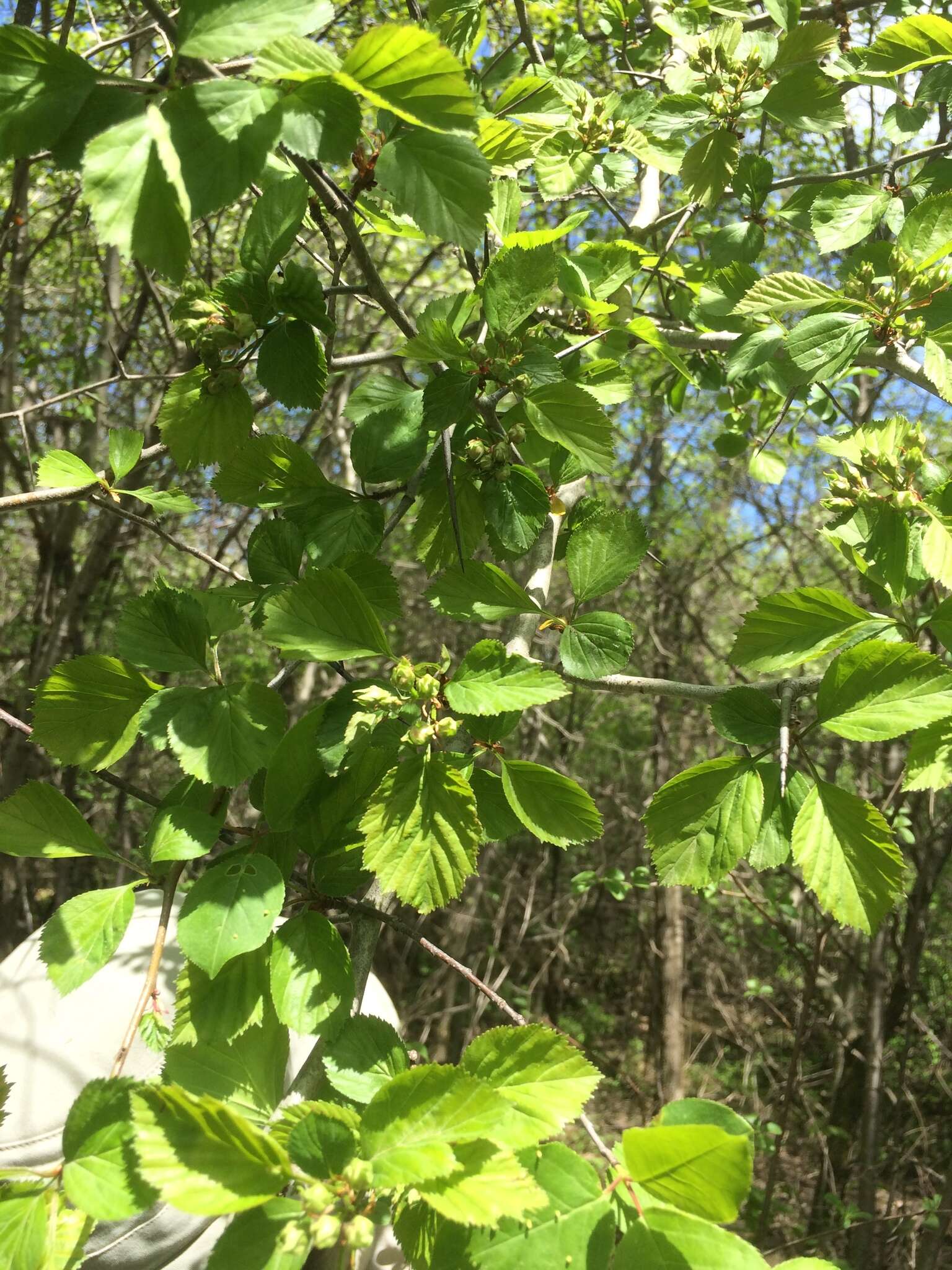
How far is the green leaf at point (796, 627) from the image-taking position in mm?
834

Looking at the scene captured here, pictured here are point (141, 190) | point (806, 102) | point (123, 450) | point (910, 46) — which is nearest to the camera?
point (141, 190)

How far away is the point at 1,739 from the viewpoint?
3.18 meters

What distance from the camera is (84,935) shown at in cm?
72

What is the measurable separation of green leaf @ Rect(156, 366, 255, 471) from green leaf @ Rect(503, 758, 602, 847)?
429 mm

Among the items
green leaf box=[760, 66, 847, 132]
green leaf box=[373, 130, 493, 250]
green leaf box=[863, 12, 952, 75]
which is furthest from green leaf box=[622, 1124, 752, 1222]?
green leaf box=[760, 66, 847, 132]

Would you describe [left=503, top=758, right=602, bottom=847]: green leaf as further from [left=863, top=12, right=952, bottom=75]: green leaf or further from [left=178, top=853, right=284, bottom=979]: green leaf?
[left=863, top=12, right=952, bottom=75]: green leaf

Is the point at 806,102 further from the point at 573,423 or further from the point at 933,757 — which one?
the point at 933,757

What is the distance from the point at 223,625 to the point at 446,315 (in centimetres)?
43

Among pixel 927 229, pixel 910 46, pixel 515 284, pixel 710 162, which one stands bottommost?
pixel 515 284

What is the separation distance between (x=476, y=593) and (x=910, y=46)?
950mm

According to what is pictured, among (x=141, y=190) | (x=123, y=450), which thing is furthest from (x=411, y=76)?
(x=123, y=450)

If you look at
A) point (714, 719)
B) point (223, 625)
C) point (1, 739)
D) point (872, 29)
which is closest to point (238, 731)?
point (223, 625)

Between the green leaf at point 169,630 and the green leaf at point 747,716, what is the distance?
1.69 ft

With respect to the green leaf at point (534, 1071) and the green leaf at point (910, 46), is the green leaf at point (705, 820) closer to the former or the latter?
the green leaf at point (534, 1071)
